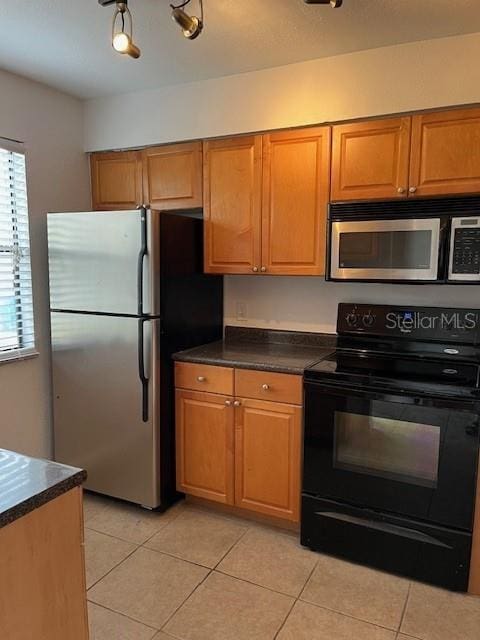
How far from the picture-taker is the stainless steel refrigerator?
7.95ft

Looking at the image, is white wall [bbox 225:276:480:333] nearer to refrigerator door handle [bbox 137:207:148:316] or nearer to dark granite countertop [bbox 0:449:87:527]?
refrigerator door handle [bbox 137:207:148:316]

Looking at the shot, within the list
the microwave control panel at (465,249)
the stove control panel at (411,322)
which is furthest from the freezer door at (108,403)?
the microwave control panel at (465,249)

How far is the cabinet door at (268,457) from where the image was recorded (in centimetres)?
232

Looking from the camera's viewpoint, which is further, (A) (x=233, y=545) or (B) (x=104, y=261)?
(B) (x=104, y=261)

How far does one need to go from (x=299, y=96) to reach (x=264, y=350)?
1.38 m

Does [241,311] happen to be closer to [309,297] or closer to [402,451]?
[309,297]

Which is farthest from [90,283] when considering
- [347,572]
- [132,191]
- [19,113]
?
[347,572]

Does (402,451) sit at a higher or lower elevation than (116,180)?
lower

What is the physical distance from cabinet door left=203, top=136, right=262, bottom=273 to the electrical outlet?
1.28 ft

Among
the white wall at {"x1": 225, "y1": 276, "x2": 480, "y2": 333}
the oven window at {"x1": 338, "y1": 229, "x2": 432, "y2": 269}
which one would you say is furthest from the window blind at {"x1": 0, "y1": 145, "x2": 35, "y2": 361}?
the oven window at {"x1": 338, "y1": 229, "x2": 432, "y2": 269}

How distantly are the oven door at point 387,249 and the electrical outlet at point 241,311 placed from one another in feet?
2.54

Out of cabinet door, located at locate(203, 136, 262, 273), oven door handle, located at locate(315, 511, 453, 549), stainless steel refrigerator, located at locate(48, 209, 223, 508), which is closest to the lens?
oven door handle, located at locate(315, 511, 453, 549)

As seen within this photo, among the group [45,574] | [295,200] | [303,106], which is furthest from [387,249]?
[45,574]

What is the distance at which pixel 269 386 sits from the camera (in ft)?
7.66
